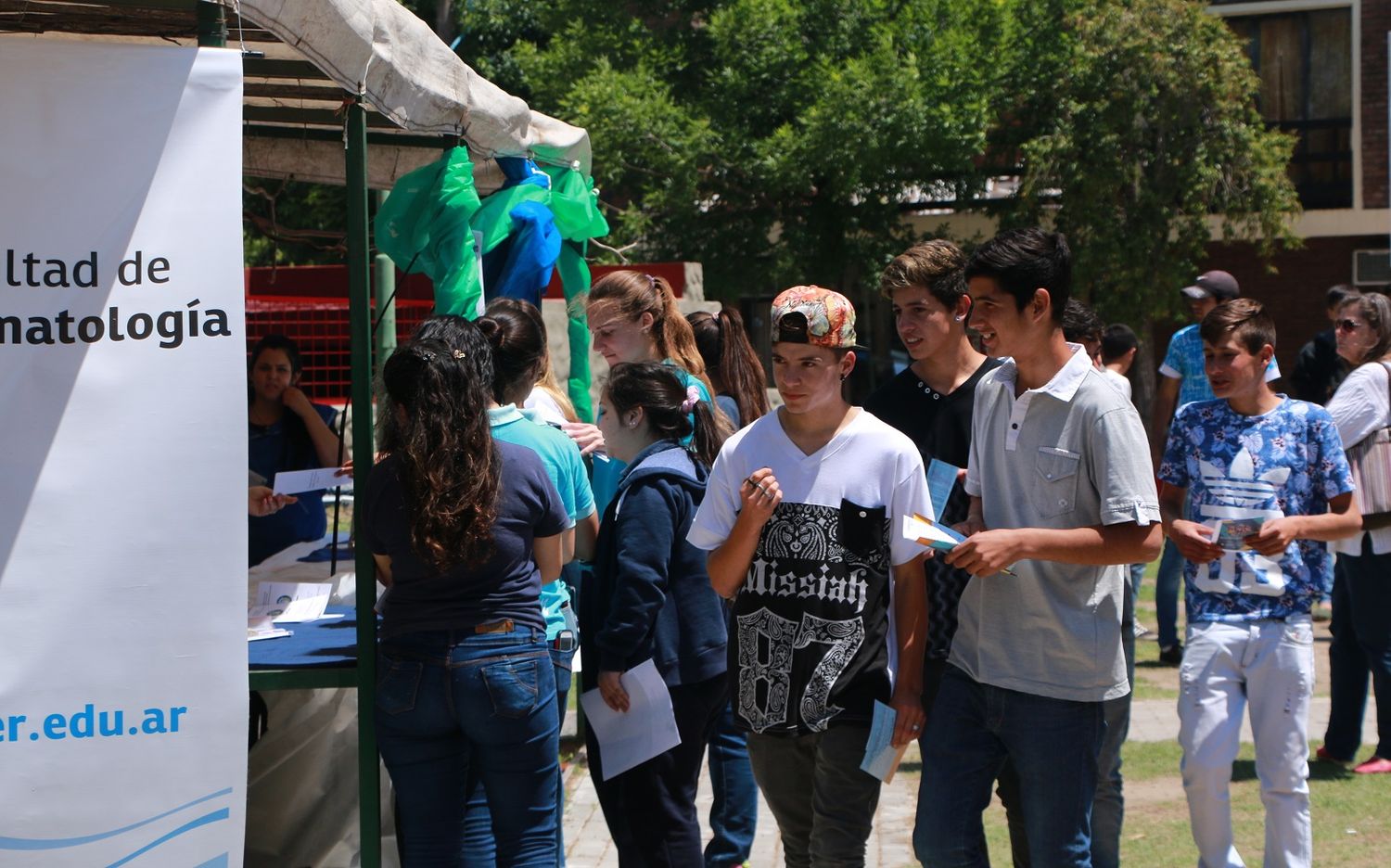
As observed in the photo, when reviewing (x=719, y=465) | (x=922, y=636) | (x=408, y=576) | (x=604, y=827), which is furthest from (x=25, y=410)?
(x=604, y=827)

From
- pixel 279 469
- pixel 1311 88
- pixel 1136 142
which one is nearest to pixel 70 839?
pixel 279 469

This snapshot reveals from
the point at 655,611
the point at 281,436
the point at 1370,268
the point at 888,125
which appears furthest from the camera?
the point at 1370,268

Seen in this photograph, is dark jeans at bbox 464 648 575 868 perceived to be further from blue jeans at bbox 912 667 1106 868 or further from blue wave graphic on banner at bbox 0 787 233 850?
blue jeans at bbox 912 667 1106 868

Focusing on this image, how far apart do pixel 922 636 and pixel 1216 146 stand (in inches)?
705

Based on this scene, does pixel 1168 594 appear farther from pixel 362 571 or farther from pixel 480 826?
pixel 362 571

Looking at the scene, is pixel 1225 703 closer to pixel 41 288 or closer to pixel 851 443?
pixel 851 443

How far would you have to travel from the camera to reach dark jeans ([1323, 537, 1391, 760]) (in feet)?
20.2

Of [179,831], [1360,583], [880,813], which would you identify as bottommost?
[880,813]

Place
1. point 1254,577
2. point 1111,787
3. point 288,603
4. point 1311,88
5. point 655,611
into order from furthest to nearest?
point 1311,88, point 288,603, point 1254,577, point 1111,787, point 655,611

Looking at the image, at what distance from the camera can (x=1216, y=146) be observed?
777 inches

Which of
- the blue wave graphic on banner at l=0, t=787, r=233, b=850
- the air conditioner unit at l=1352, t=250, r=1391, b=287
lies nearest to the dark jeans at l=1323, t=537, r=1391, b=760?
the blue wave graphic on banner at l=0, t=787, r=233, b=850

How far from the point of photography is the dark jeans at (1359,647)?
6170 millimetres

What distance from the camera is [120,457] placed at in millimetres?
3176

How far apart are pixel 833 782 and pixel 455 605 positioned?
1.07 metres
